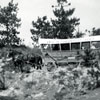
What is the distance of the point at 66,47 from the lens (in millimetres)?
26688

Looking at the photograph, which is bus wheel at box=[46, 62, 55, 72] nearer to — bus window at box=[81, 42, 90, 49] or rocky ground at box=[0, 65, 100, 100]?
rocky ground at box=[0, 65, 100, 100]

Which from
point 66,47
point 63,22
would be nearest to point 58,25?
point 63,22

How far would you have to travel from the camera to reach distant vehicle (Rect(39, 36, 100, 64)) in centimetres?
2517

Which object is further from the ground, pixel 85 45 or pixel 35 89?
pixel 85 45

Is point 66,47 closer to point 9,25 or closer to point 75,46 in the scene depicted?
point 75,46

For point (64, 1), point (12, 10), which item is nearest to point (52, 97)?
point (12, 10)

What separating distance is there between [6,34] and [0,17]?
9.75ft

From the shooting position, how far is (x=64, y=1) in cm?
5025

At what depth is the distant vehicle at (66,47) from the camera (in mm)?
25172

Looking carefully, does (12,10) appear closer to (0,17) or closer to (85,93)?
(0,17)

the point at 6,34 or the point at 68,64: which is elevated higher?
the point at 6,34

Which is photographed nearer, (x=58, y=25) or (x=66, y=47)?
(x=66, y=47)

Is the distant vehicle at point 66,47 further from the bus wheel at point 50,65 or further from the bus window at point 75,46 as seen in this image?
the bus wheel at point 50,65

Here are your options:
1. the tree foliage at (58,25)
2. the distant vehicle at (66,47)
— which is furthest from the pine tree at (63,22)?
the distant vehicle at (66,47)
